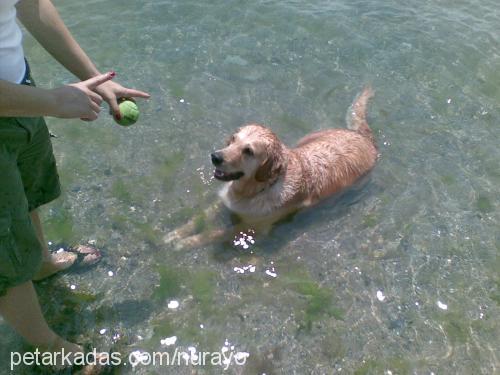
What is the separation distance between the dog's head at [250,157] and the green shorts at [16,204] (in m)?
1.67

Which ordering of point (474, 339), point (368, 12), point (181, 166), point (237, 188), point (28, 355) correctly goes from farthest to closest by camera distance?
point (368, 12) → point (181, 166) → point (237, 188) → point (474, 339) → point (28, 355)

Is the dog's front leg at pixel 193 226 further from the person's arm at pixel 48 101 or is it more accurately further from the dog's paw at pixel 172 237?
the person's arm at pixel 48 101

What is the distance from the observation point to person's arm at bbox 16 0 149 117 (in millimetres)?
2908

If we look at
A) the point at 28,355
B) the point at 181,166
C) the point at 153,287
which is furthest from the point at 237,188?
the point at 28,355

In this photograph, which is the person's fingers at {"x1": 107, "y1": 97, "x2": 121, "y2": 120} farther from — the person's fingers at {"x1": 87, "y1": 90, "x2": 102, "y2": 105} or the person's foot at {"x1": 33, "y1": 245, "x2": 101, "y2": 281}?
the person's foot at {"x1": 33, "y1": 245, "x2": 101, "y2": 281}

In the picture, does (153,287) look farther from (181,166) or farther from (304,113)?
(304,113)

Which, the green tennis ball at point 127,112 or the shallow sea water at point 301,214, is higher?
the green tennis ball at point 127,112

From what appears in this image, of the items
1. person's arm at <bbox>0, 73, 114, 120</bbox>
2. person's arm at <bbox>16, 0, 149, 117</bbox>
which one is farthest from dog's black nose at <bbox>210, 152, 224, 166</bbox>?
person's arm at <bbox>0, 73, 114, 120</bbox>

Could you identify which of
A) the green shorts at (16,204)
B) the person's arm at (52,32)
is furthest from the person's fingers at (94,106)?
the person's arm at (52,32)

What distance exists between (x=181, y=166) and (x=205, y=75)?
1.74 metres

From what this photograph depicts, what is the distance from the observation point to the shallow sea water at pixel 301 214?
3908mm

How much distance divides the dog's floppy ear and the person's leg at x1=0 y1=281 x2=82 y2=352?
2.21m

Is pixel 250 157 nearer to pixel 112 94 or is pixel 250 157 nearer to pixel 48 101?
pixel 112 94

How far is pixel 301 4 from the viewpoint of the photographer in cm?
789
